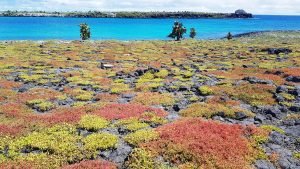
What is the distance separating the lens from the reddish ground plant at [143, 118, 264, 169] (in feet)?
60.3

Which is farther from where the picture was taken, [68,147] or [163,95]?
[163,95]

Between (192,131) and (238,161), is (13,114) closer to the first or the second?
(192,131)

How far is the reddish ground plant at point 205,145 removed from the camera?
723 inches

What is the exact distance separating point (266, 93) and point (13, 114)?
22255mm

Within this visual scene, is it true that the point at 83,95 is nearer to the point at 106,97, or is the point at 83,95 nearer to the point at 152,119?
the point at 106,97

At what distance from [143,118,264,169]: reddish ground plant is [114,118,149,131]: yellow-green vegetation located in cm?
163

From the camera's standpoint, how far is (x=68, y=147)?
806 inches

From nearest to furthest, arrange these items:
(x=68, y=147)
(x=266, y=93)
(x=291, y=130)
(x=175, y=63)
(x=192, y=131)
→ (x=68, y=147) → (x=192, y=131) → (x=291, y=130) → (x=266, y=93) → (x=175, y=63)

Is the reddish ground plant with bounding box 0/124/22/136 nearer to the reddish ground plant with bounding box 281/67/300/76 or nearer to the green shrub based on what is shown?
the green shrub

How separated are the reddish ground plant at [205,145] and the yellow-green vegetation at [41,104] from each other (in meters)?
11.2

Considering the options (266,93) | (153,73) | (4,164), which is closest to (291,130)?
(266,93)

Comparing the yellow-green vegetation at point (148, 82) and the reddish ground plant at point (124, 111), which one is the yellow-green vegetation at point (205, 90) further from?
the reddish ground plant at point (124, 111)

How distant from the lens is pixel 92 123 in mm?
24734

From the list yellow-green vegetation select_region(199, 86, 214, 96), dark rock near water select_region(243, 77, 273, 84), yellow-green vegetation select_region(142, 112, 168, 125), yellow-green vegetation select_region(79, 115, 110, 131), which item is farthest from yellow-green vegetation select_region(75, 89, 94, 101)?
dark rock near water select_region(243, 77, 273, 84)
